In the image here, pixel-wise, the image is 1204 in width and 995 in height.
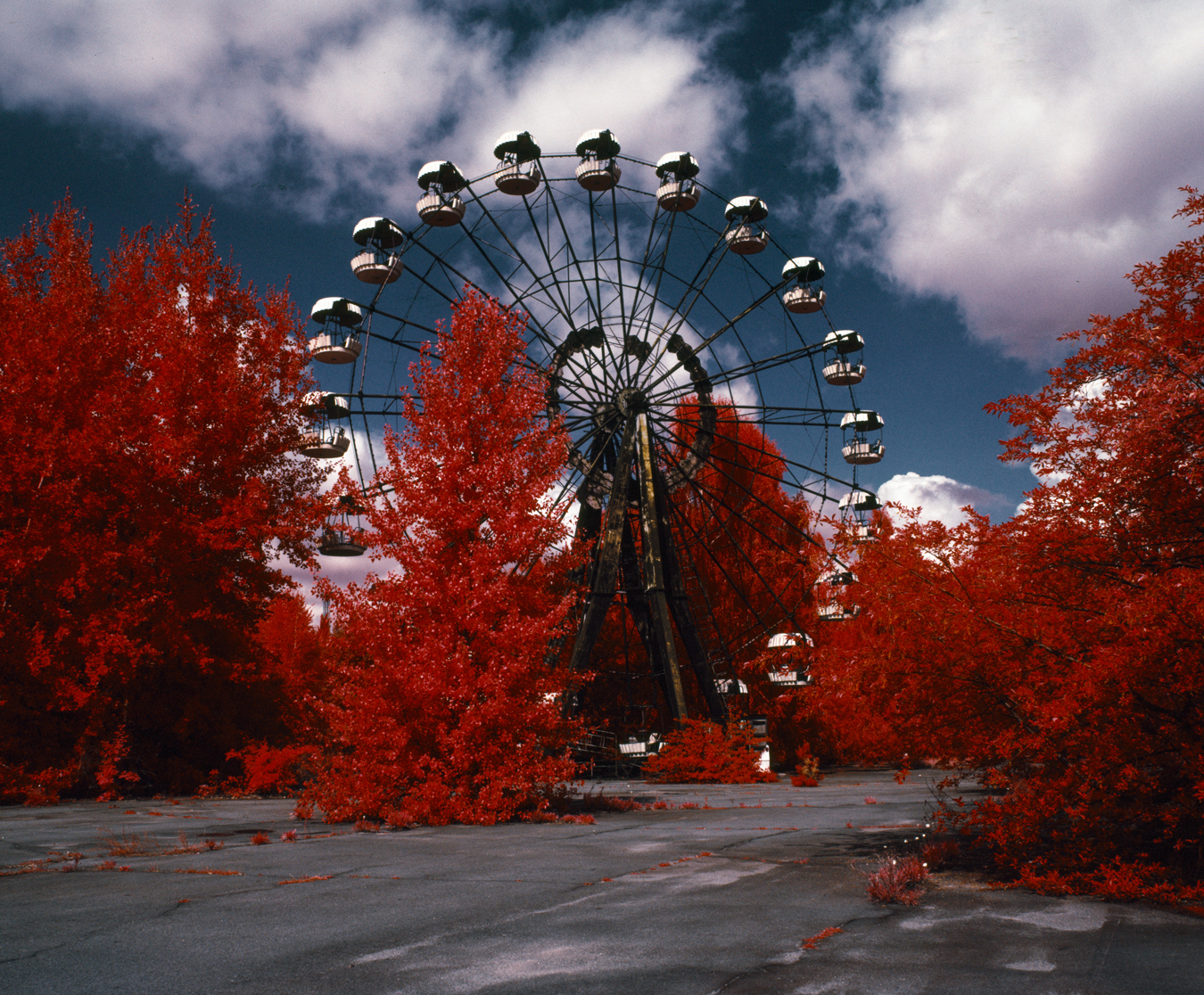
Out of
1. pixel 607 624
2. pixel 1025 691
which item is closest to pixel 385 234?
pixel 607 624

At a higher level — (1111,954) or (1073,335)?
(1073,335)

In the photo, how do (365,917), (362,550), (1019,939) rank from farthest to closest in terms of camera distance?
1. (362,550)
2. (365,917)
3. (1019,939)

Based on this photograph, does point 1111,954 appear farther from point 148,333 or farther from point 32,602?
point 148,333

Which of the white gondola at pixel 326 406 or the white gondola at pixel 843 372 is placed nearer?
the white gondola at pixel 326 406

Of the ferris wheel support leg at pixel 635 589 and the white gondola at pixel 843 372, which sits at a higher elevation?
the white gondola at pixel 843 372

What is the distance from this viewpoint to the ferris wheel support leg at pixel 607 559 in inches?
782

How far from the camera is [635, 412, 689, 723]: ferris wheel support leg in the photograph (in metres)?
20.2

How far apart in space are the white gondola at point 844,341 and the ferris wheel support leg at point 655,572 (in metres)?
6.67

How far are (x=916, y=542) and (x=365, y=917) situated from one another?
470cm

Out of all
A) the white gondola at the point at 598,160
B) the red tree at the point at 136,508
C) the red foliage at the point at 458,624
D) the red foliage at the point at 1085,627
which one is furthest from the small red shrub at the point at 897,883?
the white gondola at the point at 598,160

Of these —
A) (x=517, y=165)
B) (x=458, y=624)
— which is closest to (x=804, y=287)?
(x=517, y=165)

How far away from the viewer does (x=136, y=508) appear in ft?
50.8

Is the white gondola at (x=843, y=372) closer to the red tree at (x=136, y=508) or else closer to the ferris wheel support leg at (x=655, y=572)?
the ferris wheel support leg at (x=655, y=572)

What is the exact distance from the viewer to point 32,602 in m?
14.2
